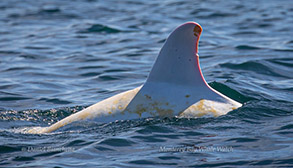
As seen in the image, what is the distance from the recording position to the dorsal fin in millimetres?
7625

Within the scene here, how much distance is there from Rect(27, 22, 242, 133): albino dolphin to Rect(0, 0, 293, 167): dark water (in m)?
0.15

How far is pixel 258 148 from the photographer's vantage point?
6.89 metres

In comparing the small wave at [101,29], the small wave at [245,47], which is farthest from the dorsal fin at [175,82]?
the small wave at [101,29]

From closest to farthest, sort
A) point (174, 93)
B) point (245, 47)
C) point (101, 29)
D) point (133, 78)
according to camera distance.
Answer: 1. point (174, 93)
2. point (133, 78)
3. point (245, 47)
4. point (101, 29)

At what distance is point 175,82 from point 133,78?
17.5 feet

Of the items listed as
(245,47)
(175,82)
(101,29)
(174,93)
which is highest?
(101,29)

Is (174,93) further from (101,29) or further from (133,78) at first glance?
(101,29)

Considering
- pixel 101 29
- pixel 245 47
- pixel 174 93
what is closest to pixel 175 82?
pixel 174 93

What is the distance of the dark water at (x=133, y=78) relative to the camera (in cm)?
687

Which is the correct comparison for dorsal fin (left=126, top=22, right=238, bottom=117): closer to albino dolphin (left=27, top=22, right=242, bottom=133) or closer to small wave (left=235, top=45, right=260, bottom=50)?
albino dolphin (left=27, top=22, right=242, bottom=133)

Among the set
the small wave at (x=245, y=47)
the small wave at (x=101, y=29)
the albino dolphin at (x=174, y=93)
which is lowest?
the albino dolphin at (x=174, y=93)

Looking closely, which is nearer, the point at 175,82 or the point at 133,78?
the point at 175,82

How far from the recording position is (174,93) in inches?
305

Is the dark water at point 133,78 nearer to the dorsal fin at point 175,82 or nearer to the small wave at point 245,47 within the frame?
the small wave at point 245,47
